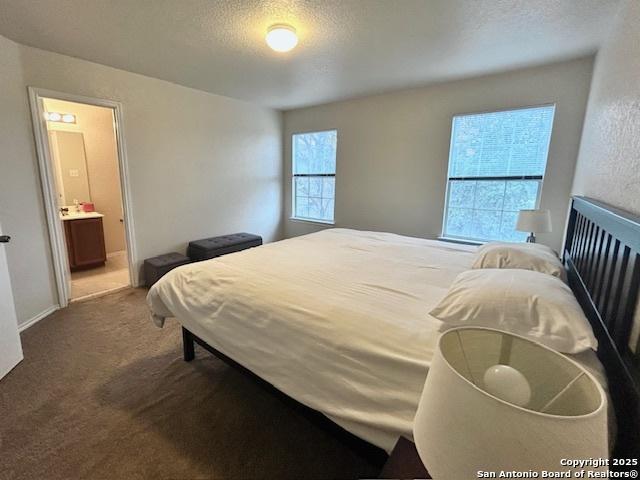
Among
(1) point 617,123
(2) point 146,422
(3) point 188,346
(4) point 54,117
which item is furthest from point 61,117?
(1) point 617,123

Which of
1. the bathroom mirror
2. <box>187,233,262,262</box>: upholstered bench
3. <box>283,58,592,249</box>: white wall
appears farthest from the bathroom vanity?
<box>283,58,592,249</box>: white wall

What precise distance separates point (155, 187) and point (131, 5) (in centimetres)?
210

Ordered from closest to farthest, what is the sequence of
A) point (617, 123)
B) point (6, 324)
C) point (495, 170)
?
point (617, 123) < point (6, 324) < point (495, 170)

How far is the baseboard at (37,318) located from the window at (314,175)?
356cm

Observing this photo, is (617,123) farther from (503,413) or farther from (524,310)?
(503,413)

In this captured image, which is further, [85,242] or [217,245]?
[85,242]

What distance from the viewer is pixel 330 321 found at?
137 centimetres

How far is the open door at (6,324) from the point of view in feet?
6.47

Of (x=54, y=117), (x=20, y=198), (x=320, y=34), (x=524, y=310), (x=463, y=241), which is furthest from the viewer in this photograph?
(x=54, y=117)

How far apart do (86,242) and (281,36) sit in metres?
4.03

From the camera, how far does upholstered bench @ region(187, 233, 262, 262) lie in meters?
3.95

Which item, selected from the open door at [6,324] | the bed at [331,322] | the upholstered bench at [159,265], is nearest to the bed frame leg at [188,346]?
the bed at [331,322]

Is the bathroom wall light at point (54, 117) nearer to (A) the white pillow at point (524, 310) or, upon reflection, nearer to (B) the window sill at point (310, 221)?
Result: (B) the window sill at point (310, 221)

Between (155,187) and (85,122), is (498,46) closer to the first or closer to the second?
(155,187)
